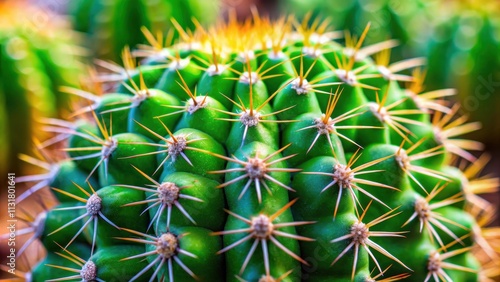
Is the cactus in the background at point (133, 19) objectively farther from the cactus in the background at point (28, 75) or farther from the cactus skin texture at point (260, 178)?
the cactus skin texture at point (260, 178)

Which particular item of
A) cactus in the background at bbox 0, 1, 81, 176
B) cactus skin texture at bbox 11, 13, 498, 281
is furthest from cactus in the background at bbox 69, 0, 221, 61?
cactus skin texture at bbox 11, 13, 498, 281

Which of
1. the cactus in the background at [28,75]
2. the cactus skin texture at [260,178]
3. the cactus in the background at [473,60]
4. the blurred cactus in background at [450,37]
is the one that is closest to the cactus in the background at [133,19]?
the cactus in the background at [28,75]

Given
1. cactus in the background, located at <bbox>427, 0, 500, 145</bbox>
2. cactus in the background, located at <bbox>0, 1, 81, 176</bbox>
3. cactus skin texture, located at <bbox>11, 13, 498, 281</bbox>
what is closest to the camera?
cactus skin texture, located at <bbox>11, 13, 498, 281</bbox>

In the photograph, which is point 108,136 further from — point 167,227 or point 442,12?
point 442,12

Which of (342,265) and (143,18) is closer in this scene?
(342,265)

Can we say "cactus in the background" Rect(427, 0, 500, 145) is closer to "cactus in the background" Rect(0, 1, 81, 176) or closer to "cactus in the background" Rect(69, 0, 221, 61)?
"cactus in the background" Rect(69, 0, 221, 61)

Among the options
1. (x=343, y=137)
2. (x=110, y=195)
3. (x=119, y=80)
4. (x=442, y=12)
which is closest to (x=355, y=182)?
(x=343, y=137)

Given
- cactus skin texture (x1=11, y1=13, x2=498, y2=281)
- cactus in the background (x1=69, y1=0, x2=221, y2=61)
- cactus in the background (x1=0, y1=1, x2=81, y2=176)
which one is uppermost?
cactus in the background (x1=69, y1=0, x2=221, y2=61)
